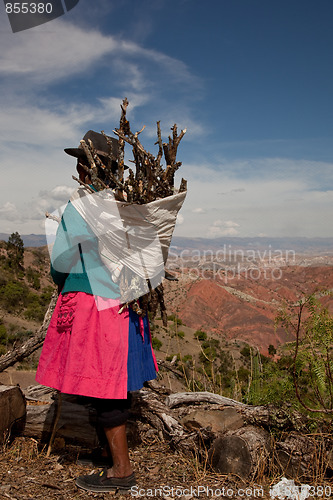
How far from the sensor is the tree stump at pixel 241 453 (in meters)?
2.54

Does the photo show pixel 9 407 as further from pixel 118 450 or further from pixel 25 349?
pixel 118 450

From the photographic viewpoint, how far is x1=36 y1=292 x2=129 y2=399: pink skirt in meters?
2.32

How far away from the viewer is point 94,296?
2.43 metres

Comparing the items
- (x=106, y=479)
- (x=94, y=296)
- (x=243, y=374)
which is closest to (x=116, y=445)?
(x=106, y=479)

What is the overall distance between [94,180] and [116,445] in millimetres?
1792

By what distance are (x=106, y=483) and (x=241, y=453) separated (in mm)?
965

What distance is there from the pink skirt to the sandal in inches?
24.6

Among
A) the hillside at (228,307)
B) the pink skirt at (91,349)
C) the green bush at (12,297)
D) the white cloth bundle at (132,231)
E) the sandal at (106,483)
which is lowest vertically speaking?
the hillside at (228,307)

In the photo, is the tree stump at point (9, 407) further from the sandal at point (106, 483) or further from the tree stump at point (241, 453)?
the tree stump at point (241, 453)

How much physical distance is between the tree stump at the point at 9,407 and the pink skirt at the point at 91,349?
0.84m

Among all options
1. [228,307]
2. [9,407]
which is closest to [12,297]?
[9,407]

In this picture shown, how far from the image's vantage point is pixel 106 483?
2430 mm

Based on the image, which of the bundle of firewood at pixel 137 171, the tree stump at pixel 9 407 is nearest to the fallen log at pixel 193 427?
the tree stump at pixel 9 407

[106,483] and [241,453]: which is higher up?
[241,453]
